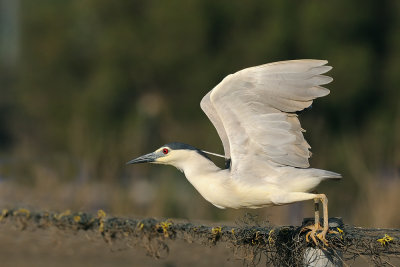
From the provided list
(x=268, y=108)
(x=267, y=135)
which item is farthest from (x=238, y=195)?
(x=268, y=108)

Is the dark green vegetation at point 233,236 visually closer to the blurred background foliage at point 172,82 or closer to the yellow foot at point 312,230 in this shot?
the yellow foot at point 312,230

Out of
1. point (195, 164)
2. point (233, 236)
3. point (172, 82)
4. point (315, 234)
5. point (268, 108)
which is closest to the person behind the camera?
point (315, 234)

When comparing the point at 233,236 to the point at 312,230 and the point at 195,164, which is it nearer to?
the point at 312,230

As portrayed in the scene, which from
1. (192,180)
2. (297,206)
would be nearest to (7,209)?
(192,180)

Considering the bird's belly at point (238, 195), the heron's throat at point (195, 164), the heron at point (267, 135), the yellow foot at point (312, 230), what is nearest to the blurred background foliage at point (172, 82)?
the heron's throat at point (195, 164)

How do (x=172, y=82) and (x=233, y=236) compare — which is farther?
(x=172, y=82)

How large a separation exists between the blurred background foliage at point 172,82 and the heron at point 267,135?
3.02 metres

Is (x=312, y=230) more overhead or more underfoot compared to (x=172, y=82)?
more underfoot

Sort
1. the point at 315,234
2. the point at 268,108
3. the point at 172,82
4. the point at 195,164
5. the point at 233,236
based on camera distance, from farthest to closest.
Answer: the point at 172,82 < the point at 195,164 < the point at 268,108 < the point at 233,236 < the point at 315,234

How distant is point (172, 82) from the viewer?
11617mm

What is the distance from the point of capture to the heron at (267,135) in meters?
3.94

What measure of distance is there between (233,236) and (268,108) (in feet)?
2.54

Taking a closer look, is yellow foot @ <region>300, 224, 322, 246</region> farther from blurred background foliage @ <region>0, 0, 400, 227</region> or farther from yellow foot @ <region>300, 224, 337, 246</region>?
blurred background foliage @ <region>0, 0, 400, 227</region>

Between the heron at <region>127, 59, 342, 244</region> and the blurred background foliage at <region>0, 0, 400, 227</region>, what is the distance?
302cm
